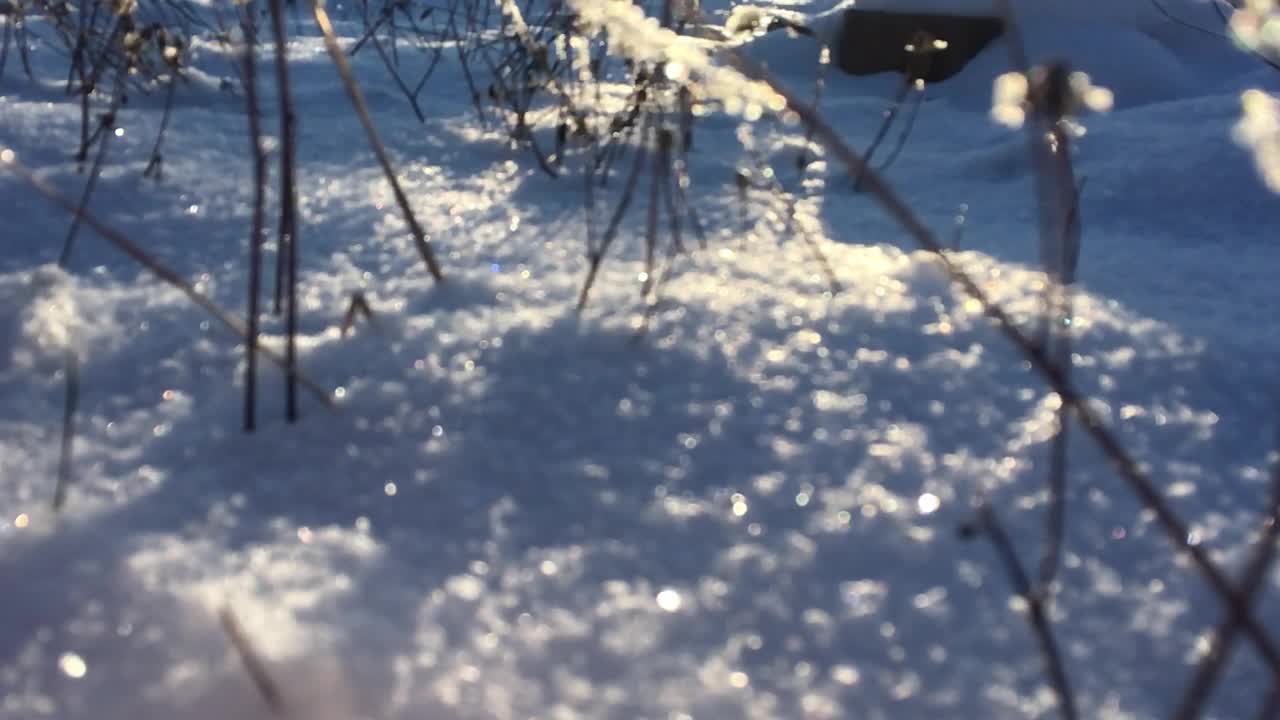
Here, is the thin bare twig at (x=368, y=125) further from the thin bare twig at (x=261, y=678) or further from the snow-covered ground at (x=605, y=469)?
the thin bare twig at (x=261, y=678)

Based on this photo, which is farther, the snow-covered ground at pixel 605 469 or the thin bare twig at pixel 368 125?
the thin bare twig at pixel 368 125

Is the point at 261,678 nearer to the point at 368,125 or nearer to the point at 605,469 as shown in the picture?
the point at 605,469

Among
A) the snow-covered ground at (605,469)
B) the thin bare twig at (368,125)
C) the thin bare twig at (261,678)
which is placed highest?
the thin bare twig at (368,125)

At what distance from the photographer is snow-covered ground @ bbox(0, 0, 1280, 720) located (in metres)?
0.57

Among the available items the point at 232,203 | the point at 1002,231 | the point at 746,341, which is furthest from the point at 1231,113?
the point at 232,203

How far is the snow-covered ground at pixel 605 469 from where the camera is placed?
57 centimetres

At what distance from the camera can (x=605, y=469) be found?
77 centimetres

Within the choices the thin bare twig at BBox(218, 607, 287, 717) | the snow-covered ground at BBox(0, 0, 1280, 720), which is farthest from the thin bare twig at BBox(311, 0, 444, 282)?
the thin bare twig at BBox(218, 607, 287, 717)

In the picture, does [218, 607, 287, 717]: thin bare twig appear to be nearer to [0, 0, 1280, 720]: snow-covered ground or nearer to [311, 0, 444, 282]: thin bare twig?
[0, 0, 1280, 720]: snow-covered ground

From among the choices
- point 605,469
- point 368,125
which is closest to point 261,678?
point 605,469

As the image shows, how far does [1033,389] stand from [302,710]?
0.62 m

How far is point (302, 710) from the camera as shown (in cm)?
54

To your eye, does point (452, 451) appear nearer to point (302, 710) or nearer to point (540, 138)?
point (302, 710)

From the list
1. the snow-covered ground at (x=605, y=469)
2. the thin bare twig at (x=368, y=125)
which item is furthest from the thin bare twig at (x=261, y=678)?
the thin bare twig at (x=368, y=125)
